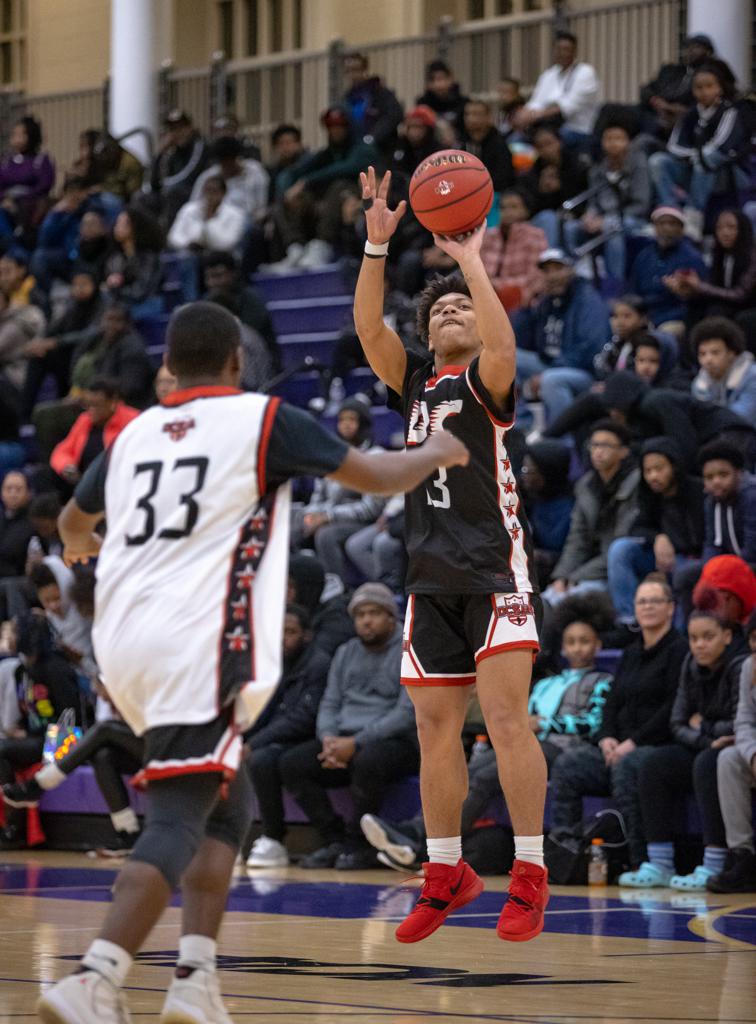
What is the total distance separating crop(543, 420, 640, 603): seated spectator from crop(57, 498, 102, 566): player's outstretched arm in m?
5.85

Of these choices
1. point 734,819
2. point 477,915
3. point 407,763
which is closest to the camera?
point 477,915

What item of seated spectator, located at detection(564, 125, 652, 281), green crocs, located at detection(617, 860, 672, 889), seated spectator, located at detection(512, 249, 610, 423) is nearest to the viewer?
green crocs, located at detection(617, 860, 672, 889)

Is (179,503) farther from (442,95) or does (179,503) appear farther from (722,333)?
(442,95)

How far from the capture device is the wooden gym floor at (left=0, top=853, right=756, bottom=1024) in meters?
4.75

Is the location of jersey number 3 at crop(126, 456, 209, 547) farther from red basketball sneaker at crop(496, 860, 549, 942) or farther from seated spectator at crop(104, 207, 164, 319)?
seated spectator at crop(104, 207, 164, 319)

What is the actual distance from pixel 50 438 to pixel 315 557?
369 centimetres

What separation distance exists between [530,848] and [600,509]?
5.22m

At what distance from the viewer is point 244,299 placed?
14.5 m

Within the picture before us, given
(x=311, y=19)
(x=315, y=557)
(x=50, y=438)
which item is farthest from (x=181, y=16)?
(x=315, y=557)

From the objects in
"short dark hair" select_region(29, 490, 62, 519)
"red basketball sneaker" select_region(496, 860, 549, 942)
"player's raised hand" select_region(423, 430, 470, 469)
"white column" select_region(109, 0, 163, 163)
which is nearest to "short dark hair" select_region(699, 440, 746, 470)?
"red basketball sneaker" select_region(496, 860, 549, 942)

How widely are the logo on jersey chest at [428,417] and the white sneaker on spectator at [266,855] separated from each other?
180 inches

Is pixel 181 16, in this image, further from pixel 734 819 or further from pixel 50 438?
pixel 734 819

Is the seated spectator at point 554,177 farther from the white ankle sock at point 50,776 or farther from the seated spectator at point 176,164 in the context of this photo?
the white ankle sock at point 50,776

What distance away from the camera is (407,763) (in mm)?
9703
